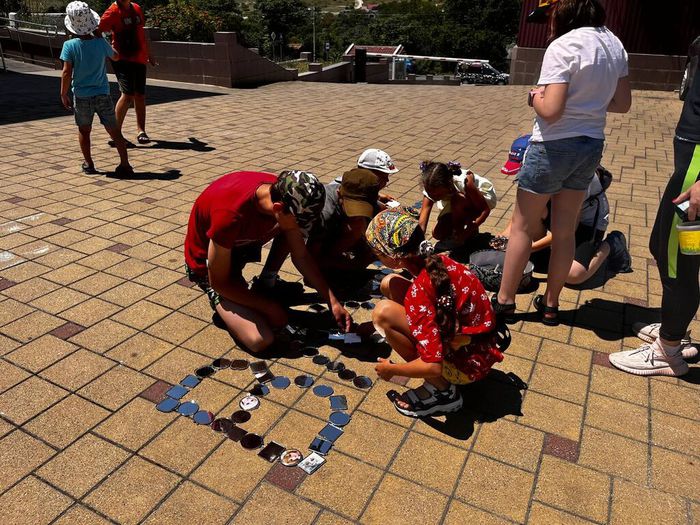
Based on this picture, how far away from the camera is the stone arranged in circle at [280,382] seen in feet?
9.89

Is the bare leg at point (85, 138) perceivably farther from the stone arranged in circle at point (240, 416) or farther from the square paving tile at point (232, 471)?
the square paving tile at point (232, 471)

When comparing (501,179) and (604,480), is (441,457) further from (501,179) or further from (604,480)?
(501,179)

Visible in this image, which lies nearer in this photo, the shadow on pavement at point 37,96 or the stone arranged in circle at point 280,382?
the stone arranged in circle at point 280,382

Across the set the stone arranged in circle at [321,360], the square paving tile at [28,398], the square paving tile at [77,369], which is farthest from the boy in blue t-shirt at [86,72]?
the stone arranged in circle at [321,360]

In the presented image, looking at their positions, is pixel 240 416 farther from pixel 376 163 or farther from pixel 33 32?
pixel 33 32

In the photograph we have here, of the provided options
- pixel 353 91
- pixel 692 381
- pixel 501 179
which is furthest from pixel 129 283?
pixel 353 91

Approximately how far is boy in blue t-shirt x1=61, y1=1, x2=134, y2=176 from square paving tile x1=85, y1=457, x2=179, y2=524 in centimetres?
475

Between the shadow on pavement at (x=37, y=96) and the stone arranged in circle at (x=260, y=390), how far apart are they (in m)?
8.50

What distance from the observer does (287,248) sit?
3707 mm

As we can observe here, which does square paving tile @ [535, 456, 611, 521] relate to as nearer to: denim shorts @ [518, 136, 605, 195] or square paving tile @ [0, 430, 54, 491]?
denim shorts @ [518, 136, 605, 195]

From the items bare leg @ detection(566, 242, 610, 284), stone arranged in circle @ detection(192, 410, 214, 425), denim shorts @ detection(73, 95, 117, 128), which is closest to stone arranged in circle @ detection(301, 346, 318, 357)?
stone arranged in circle @ detection(192, 410, 214, 425)

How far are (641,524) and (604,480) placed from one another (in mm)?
241

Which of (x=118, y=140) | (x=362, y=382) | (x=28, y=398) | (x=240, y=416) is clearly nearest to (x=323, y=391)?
(x=362, y=382)

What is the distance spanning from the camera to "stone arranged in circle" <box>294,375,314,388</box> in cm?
303
